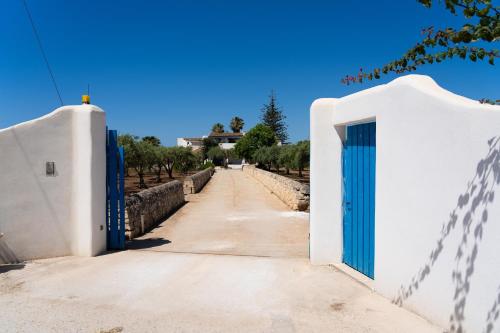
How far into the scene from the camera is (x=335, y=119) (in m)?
5.61

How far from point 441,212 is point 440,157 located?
0.48 m

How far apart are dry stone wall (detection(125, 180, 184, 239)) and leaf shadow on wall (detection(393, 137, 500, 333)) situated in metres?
7.10

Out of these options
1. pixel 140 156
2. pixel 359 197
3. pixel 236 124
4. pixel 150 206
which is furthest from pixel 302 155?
pixel 236 124

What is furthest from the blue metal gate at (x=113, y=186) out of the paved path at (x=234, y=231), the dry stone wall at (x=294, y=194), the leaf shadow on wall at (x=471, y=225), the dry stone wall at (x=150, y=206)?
the dry stone wall at (x=294, y=194)

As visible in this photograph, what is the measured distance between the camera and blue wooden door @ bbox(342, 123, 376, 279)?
4.92 metres

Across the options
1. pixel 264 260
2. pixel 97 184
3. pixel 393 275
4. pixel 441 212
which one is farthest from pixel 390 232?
pixel 97 184

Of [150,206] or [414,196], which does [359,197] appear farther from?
[150,206]

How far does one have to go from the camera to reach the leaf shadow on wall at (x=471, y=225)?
2.79m

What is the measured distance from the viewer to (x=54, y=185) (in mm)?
6066

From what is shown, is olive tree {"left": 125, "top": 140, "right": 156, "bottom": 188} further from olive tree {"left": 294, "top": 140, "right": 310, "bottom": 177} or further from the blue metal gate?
the blue metal gate

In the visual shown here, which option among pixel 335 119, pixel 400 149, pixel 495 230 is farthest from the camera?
pixel 335 119

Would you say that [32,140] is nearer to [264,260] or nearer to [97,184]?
[97,184]

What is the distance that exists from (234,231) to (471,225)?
809 cm

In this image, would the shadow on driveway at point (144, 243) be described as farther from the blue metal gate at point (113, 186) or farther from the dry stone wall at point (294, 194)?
the dry stone wall at point (294, 194)
